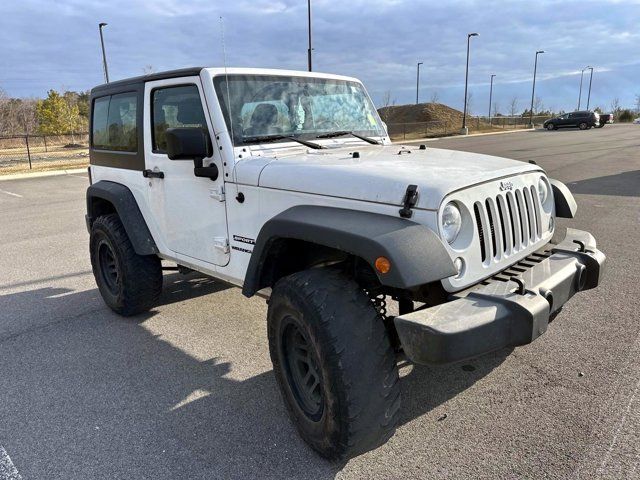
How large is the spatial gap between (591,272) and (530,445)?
3.50 ft

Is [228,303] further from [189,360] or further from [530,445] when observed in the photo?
[530,445]

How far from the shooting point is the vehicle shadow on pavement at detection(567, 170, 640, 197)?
422 inches

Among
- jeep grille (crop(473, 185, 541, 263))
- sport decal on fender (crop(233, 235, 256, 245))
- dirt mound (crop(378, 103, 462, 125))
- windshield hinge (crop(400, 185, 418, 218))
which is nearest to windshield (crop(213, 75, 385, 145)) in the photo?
sport decal on fender (crop(233, 235, 256, 245))

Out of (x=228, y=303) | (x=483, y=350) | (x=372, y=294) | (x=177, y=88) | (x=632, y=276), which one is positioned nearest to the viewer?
(x=483, y=350)

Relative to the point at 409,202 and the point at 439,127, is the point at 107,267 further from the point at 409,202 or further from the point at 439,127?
the point at 439,127

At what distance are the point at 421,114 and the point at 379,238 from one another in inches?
2264

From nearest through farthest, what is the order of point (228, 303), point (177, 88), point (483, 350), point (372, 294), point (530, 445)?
point (483, 350) < point (530, 445) < point (372, 294) < point (177, 88) < point (228, 303)

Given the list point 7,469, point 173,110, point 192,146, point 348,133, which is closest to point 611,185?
point 348,133

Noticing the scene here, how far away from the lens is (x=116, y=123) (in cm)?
463

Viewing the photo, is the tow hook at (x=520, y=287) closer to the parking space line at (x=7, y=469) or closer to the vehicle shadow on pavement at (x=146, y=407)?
the vehicle shadow on pavement at (x=146, y=407)

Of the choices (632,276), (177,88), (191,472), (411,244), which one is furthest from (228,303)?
(632,276)

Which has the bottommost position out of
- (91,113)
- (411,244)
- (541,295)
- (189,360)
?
(189,360)

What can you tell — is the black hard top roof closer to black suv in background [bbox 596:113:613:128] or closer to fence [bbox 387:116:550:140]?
fence [bbox 387:116:550:140]

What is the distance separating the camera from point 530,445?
2723mm
